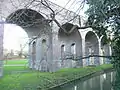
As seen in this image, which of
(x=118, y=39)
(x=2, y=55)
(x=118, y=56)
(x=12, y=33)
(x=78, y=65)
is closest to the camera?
(x=118, y=56)

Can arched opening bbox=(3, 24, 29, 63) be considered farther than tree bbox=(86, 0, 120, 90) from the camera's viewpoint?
Yes

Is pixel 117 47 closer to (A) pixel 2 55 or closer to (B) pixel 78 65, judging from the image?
(A) pixel 2 55

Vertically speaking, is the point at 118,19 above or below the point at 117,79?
above

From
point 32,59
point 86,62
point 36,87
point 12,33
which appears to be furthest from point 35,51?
point 12,33

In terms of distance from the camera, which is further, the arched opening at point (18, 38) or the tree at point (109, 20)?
the arched opening at point (18, 38)

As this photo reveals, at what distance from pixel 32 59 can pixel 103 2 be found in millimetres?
11008

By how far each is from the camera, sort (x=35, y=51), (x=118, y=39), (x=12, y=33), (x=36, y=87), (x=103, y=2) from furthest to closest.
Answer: (x=35, y=51) → (x=36, y=87) → (x=12, y=33) → (x=118, y=39) → (x=103, y=2)

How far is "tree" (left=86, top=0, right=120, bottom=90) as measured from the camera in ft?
9.86

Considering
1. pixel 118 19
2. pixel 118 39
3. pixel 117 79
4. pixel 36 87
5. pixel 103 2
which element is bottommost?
pixel 36 87

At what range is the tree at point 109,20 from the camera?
9.86 feet

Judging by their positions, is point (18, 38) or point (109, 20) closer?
point (109, 20)

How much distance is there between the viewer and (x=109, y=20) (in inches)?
129

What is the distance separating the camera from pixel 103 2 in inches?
120

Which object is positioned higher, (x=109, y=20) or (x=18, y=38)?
(x=109, y=20)
